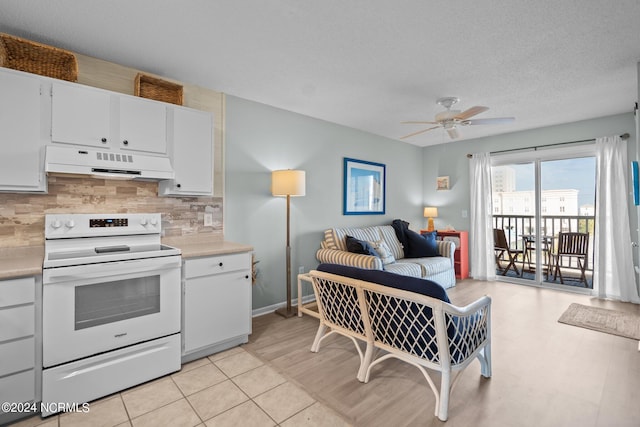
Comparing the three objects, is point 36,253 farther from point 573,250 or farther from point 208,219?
point 573,250

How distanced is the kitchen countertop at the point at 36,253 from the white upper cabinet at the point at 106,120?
812mm

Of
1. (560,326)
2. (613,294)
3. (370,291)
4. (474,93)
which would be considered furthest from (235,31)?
(613,294)

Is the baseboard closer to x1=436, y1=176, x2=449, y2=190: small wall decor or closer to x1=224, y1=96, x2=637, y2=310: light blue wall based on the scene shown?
x1=224, y1=96, x2=637, y2=310: light blue wall

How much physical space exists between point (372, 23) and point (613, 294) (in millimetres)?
4617

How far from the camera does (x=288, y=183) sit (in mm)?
3451

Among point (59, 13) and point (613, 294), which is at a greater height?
point (59, 13)

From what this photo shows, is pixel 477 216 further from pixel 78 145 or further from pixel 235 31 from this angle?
pixel 78 145

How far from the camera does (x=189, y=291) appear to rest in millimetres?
2461

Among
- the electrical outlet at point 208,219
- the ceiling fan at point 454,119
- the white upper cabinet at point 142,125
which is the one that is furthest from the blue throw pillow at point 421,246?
the white upper cabinet at point 142,125

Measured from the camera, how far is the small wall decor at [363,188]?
15.2ft

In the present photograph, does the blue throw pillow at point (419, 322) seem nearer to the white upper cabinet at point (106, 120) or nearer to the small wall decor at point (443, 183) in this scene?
the white upper cabinet at point (106, 120)

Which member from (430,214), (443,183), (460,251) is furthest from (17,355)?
(443,183)

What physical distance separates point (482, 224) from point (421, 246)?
135 cm

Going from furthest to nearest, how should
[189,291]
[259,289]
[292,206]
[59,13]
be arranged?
1. [292,206]
2. [259,289]
3. [189,291]
4. [59,13]
